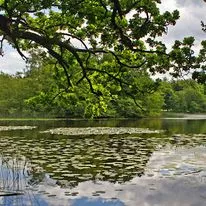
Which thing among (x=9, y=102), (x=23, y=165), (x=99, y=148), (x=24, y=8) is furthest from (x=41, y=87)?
(x=24, y=8)

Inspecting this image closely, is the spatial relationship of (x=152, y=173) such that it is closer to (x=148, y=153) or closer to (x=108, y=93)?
(x=108, y=93)

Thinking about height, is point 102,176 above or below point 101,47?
below

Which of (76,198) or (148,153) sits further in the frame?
(148,153)

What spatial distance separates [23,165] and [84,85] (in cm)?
383

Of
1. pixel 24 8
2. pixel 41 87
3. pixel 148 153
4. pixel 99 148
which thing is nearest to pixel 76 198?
pixel 24 8

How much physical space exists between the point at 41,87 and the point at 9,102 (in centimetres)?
773

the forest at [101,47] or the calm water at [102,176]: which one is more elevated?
the forest at [101,47]

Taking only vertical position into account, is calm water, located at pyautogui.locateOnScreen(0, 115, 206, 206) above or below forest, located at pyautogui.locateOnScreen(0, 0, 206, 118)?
below

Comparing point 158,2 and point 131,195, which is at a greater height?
point 158,2

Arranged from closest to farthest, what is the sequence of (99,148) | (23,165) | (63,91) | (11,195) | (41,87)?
(11,195) → (63,91) → (23,165) → (99,148) → (41,87)

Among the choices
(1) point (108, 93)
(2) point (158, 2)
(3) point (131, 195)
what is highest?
(2) point (158, 2)

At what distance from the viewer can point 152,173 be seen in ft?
43.7

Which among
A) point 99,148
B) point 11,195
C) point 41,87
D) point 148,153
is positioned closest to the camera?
point 11,195

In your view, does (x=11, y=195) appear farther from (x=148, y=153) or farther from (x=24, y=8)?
(x=148, y=153)
